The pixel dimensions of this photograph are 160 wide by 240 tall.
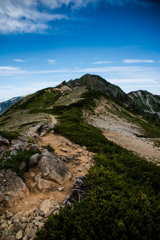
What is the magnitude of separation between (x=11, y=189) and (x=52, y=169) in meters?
3.18

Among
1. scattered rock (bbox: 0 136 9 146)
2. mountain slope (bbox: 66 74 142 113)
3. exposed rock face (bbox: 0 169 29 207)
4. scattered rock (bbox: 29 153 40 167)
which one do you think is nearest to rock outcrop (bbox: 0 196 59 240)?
exposed rock face (bbox: 0 169 29 207)

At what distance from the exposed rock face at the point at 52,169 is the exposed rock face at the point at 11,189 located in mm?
1881

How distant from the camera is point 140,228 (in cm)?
598

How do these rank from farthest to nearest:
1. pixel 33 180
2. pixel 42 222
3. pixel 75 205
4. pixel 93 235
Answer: pixel 33 180
pixel 75 205
pixel 42 222
pixel 93 235

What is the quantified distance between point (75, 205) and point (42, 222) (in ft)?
6.04

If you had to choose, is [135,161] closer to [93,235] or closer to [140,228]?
[140,228]

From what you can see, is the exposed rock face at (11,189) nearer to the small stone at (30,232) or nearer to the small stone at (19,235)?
the small stone at (19,235)

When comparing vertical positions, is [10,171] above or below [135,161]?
above

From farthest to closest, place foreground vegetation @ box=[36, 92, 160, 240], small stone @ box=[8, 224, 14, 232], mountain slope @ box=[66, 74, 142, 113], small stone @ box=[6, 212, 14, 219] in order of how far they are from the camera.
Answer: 1. mountain slope @ box=[66, 74, 142, 113]
2. small stone @ box=[6, 212, 14, 219]
3. small stone @ box=[8, 224, 14, 232]
4. foreground vegetation @ box=[36, 92, 160, 240]

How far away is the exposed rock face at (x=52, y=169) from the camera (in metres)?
9.90

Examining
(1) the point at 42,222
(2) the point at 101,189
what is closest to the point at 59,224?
(1) the point at 42,222

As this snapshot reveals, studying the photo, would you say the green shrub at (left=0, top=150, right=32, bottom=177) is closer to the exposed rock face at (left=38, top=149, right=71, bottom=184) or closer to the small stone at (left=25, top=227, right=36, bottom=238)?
the exposed rock face at (left=38, top=149, right=71, bottom=184)

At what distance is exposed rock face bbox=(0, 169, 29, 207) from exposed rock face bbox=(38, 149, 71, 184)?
188 centimetres

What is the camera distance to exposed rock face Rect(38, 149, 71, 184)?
9.90 m
